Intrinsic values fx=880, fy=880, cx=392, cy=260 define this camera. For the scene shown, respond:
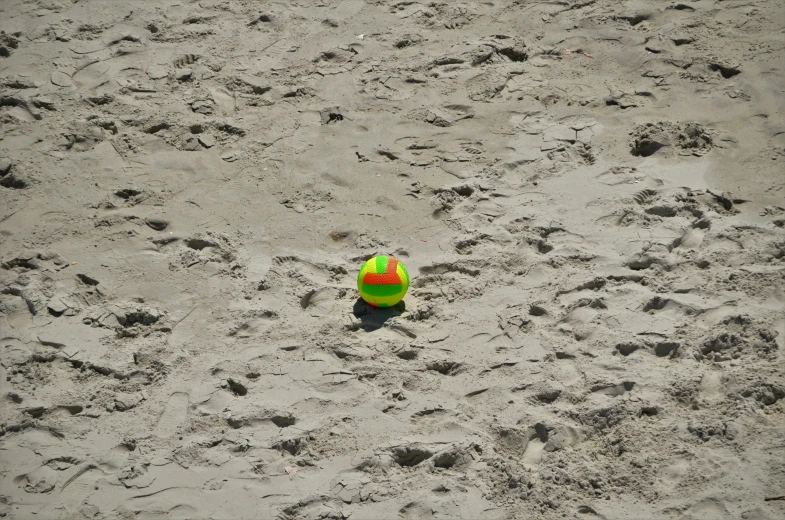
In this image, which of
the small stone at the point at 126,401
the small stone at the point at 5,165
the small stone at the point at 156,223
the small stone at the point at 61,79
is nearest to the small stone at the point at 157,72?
the small stone at the point at 61,79

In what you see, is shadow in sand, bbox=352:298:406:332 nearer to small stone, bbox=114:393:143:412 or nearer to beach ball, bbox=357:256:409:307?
beach ball, bbox=357:256:409:307

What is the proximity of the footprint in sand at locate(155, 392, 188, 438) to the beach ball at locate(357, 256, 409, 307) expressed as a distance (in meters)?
0.99

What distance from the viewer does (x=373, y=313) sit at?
14.3 ft

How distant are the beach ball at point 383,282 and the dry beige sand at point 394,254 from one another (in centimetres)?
11

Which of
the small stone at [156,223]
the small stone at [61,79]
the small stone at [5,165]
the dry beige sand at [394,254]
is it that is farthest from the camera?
the small stone at [61,79]

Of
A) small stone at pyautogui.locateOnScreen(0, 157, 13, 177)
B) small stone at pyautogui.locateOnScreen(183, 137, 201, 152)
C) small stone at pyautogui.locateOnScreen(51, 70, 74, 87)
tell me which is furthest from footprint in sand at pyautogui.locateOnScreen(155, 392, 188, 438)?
small stone at pyautogui.locateOnScreen(51, 70, 74, 87)

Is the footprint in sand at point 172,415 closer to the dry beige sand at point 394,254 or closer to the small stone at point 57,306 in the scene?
the dry beige sand at point 394,254

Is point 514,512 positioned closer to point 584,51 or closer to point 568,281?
point 568,281

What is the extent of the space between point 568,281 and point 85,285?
250 centimetres

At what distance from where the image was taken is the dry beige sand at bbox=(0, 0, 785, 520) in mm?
3584

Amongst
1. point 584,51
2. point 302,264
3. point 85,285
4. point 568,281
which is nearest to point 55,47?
point 85,285

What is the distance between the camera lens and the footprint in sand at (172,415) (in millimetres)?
3812

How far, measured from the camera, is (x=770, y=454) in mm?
3477

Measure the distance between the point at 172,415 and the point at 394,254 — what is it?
4.79 feet
